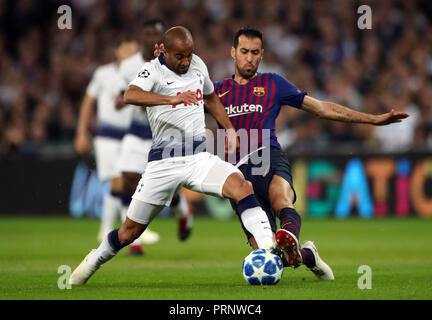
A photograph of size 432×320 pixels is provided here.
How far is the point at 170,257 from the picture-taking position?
31.9ft

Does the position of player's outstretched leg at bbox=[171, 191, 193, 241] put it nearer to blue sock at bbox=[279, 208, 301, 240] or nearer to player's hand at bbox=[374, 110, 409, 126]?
blue sock at bbox=[279, 208, 301, 240]

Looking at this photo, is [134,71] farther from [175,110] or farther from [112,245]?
[112,245]

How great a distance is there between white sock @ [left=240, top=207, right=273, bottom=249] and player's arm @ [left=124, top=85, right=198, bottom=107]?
102 cm

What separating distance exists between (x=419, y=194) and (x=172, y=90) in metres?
9.81

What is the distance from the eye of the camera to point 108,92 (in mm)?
12281

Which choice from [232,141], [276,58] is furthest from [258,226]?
[276,58]

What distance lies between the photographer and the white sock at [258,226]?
21.2 feet

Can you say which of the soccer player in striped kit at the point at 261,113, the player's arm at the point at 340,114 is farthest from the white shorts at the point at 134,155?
the player's arm at the point at 340,114

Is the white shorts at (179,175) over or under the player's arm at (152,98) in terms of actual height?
under

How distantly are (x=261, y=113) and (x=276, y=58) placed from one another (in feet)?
36.3

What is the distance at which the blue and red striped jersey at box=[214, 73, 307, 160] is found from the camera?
753 centimetres

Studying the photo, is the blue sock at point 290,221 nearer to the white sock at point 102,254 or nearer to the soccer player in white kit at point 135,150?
the white sock at point 102,254

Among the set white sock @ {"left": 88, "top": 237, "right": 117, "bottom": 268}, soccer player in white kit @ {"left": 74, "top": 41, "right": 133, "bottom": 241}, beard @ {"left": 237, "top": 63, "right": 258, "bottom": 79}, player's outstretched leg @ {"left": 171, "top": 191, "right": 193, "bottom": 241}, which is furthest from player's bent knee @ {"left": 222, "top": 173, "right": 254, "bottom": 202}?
soccer player in white kit @ {"left": 74, "top": 41, "right": 133, "bottom": 241}

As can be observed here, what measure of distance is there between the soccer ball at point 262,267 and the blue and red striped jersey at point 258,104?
136 centimetres
